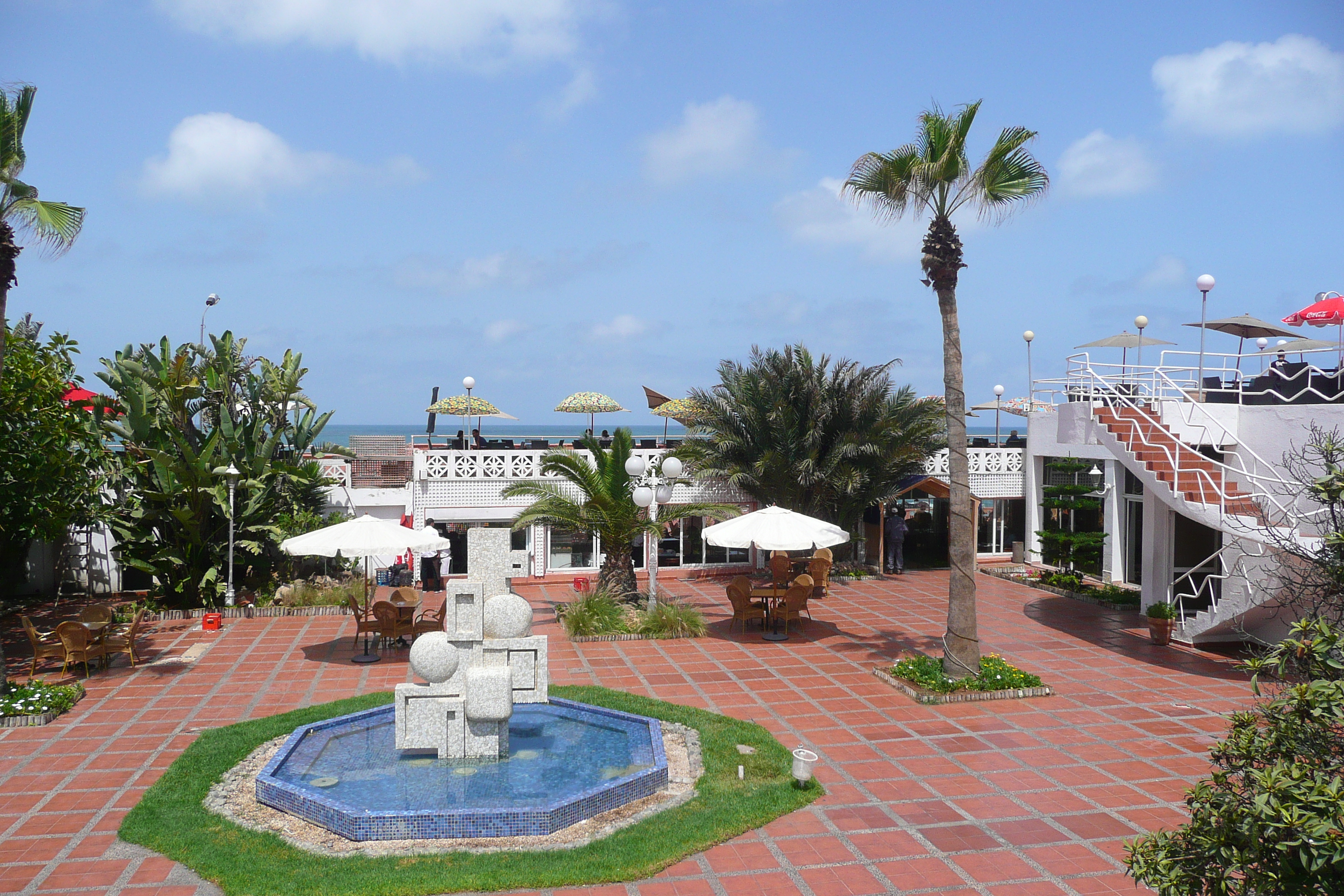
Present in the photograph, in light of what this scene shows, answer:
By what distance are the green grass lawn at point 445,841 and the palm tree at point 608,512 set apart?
7660mm

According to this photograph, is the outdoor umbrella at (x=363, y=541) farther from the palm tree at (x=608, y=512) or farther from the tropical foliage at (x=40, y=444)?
the tropical foliage at (x=40, y=444)

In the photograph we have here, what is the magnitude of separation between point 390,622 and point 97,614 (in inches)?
157

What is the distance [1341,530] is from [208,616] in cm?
1594

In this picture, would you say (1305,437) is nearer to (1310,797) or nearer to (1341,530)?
(1341,530)

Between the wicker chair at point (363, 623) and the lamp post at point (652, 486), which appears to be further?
the lamp post at point (652, 486)

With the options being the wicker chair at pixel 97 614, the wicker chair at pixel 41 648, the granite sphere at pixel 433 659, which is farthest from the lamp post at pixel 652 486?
the wicker chair at pixel 41 648

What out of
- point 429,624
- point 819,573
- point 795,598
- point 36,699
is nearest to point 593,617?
point 429,624

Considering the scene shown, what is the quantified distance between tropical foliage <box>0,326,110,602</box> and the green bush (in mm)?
12236

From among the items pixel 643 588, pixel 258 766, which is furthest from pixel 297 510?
pixel 258 766

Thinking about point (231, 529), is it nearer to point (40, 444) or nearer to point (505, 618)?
point (40, 444)

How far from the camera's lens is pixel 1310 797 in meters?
3.56

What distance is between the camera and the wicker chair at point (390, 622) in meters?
14.1

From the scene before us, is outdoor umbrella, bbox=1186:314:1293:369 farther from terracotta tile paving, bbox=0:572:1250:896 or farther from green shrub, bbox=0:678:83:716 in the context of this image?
A: green shrub, bbox=0:678:83:716

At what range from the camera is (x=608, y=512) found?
1706cm
